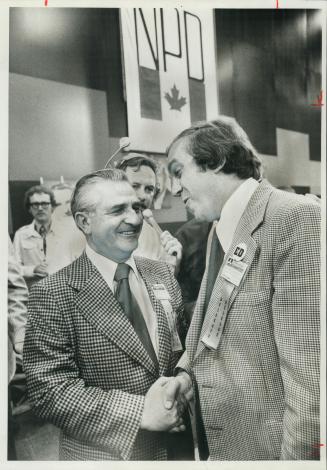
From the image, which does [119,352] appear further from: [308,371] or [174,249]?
[308,371]

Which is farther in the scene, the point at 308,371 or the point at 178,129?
the point at 178,129

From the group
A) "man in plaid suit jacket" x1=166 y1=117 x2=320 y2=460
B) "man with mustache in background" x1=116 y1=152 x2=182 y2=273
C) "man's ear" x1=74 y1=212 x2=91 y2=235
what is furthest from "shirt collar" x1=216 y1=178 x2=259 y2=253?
"man's ear" x1=74 y1=212 x2=91 y2=235

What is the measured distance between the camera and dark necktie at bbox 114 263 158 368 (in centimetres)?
162

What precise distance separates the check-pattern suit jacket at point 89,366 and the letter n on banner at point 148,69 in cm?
65

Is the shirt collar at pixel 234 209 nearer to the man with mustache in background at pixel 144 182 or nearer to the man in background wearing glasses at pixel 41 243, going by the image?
the man with mustache in background at pixel 144 182

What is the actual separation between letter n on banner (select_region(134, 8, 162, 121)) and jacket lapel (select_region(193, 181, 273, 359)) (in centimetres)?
50

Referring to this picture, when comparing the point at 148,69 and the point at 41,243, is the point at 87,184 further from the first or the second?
the point at 148,69

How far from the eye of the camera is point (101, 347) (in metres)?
1.58

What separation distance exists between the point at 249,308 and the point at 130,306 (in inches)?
17.9

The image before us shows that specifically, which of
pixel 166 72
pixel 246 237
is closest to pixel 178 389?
pixel 246 237
